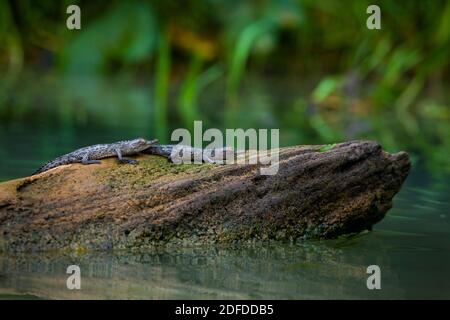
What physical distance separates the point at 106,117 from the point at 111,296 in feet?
23.2

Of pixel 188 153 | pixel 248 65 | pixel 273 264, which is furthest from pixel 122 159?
pixel 248 65

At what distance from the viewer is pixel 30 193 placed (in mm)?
4703

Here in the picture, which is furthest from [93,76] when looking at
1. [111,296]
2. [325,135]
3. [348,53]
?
[111,296]

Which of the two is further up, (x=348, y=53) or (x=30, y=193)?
(x=348, y=53)

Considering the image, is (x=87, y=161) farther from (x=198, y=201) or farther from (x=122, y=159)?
(x=198, y=201)

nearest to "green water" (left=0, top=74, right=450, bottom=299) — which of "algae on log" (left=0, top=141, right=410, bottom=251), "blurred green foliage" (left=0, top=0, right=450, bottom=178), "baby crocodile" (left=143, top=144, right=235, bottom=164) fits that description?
"algae on log" (left=0, top=141, right=410, bottom=251)

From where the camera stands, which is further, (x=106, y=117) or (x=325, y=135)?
(x=106, y=117)

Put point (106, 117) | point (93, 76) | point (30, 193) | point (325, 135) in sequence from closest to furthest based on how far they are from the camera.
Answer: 1. point (30, 193)
2. point (325, 135)
3. point (106, 117)
4. point (93, 76)

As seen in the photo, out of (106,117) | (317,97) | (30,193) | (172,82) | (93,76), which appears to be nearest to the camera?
(30,193)

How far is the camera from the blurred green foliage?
1095 centimetres

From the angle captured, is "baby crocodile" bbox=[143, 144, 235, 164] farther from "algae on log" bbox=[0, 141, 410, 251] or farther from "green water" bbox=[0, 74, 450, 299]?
"green water" bbox=[0, 74, 450, 299]

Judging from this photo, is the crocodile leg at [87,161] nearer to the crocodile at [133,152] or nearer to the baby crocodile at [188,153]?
the crocodile at [133,152]

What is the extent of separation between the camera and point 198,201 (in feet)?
15.8

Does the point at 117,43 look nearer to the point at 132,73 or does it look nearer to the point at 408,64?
the point at 132,73
